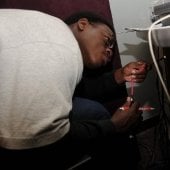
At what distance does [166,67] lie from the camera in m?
1.32

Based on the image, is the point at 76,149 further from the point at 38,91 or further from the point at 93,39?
the point at 93,39

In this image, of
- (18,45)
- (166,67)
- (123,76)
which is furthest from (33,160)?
(166,67)

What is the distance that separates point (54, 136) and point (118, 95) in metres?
0.61

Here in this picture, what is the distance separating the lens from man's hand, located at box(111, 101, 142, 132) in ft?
3.00

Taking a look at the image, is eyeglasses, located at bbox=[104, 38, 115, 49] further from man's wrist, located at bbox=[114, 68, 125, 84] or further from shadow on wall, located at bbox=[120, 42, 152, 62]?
shadow on wall, located at bbox=[120, 42, 152, 62]

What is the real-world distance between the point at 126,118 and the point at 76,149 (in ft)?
0.75

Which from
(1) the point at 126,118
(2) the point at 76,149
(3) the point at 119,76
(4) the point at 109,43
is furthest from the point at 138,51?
(2) the point at 76,149

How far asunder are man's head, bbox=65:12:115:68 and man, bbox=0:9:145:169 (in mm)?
218

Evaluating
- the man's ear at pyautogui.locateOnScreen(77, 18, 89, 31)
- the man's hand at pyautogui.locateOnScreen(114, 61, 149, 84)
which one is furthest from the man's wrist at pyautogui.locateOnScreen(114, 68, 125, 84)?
the man's ear at pyautogui.locateOnScreen(77, 18, 89, 31)

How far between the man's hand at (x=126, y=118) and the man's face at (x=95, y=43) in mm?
201

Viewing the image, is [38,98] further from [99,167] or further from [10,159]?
[99,167]

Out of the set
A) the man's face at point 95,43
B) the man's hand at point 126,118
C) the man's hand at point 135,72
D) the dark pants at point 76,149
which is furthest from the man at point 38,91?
the man's hand at point 135,72

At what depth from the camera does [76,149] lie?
81cm

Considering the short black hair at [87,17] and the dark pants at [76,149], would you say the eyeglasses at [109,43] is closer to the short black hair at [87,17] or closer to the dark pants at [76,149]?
the short black hair at [87,17]
